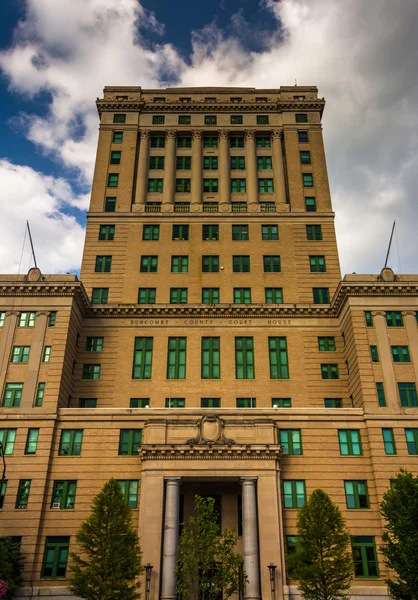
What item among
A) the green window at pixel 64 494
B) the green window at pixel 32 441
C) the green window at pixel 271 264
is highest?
the green window at pixel 271 264

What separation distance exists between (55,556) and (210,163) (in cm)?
4593

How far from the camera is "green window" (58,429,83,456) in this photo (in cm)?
4497

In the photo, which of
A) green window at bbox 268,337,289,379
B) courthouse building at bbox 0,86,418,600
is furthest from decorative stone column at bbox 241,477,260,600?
green window at bbox 268,337,289,379

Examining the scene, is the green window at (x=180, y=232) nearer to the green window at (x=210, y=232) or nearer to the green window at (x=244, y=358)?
the green window at (x=210, y=232)

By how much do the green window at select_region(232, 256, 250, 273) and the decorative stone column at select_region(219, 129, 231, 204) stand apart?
8023mm

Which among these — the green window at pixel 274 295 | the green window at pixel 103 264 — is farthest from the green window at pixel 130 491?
the green window at pixel 103 264

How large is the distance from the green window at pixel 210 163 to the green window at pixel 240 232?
9.68 meters

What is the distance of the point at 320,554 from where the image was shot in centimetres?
3559

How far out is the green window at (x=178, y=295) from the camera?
188ft

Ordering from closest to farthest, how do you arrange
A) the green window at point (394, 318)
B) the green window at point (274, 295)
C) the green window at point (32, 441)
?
the green window at point (32, 441), the green window at point (394, 318), the green window at point (274, 295)

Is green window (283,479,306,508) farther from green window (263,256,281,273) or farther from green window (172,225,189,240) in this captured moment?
green window (172,225,189,240)

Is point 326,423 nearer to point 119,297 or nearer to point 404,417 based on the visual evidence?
point 404,417

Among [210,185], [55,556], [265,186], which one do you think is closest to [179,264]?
[210,185]

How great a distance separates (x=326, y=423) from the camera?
1823 inches
